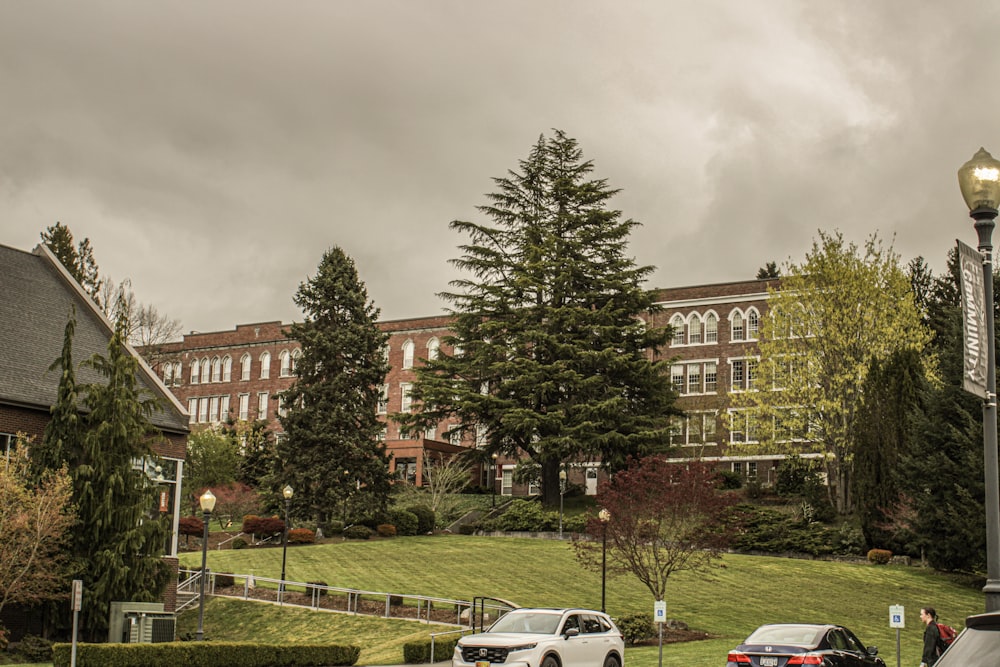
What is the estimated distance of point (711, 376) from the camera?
236ft

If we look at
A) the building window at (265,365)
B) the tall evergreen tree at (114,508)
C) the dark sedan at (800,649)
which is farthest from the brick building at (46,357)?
the building window at (265,365)

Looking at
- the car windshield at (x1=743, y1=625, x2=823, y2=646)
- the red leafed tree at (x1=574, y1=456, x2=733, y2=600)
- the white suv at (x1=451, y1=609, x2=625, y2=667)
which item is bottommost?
the white suv at (x1=451, y1=609, x2=625, y2=667)

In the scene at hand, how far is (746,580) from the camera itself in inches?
1592

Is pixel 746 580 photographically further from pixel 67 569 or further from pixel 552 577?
pixel 67 569

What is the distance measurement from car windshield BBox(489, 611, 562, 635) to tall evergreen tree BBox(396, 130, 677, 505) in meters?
33.7

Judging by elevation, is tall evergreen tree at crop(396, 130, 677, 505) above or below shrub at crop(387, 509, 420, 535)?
above

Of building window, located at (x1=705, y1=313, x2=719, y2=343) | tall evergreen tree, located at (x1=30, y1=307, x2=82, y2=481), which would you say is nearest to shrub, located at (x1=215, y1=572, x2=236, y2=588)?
tall evergreen tree, located at (x1=30, y1=307, x2=82, y2=481)

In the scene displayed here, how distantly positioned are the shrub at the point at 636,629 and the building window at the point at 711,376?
4166 centimetres

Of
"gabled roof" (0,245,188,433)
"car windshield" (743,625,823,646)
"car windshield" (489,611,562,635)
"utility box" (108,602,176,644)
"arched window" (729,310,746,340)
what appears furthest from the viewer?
"arched window" (729,310,746,340)

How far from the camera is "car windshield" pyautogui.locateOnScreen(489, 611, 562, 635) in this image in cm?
1952

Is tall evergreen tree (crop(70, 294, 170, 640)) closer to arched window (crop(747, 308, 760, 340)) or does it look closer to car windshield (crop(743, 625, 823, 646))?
car windshield (crop(743, 625, 823, 646))

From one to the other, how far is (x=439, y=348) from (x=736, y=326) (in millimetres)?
19693

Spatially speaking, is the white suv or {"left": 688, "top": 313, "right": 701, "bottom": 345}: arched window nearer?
the white suv

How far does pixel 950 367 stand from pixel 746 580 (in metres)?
11.4
